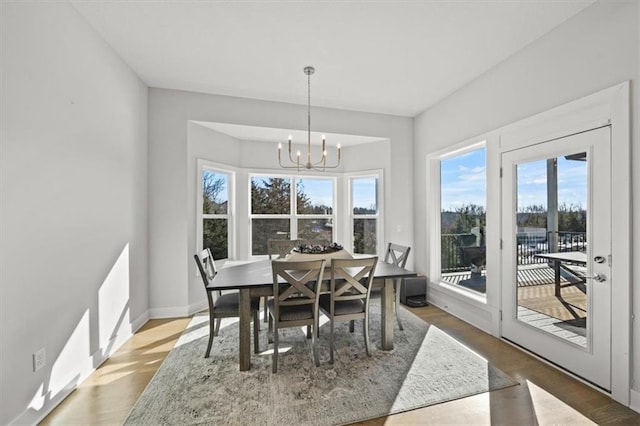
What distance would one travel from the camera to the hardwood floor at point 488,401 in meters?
1.86

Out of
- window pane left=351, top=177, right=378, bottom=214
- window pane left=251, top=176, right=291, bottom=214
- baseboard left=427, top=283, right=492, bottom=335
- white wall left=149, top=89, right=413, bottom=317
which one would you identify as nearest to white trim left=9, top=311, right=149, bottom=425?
white wall left=149, top=89, right=413, bottom=317

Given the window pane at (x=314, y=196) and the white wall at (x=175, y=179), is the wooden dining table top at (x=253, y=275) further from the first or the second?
the window pane at (x=314, y=196)

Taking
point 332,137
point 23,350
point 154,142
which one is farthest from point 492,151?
point 23,350

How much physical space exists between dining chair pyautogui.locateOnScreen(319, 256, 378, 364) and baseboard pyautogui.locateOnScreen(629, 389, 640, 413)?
1.85 meters

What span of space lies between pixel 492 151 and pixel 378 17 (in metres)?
1.94

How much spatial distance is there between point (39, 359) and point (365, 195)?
4.42 metres

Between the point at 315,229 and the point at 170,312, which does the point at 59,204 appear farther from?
the point at 315,229

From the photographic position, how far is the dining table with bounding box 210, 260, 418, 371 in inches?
94.7

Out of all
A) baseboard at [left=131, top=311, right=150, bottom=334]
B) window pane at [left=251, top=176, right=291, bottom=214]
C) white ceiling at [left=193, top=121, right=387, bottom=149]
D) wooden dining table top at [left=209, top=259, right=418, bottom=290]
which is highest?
white ceiling at [left=193, top=121, right=387, bottom=149]

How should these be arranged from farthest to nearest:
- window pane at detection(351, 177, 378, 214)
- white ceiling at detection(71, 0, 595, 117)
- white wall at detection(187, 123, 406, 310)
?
1. window pane at detection(351, 177, 378, 214)
2. white wall at detection(187, 123, 406, 310)
3. white ceiling at detection(71, 0, 595, 117)

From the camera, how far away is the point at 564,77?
2.39 metres

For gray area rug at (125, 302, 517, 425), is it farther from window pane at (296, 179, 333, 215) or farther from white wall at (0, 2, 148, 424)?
window pane at (296, 179, 333, 215)

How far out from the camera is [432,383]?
2.24 m

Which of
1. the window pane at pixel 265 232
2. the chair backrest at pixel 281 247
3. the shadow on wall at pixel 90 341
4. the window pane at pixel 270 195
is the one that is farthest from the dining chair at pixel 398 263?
the shadow on wall at pixel 90 341
